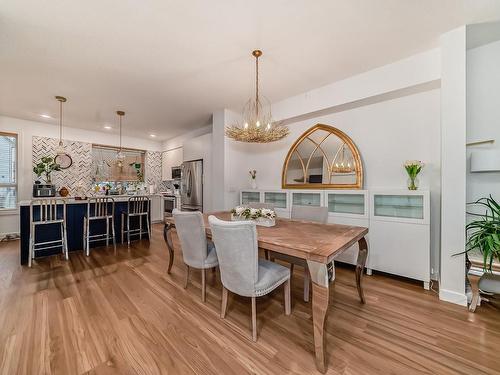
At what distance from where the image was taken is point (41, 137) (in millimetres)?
4773

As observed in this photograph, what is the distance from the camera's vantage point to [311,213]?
8.60 feet

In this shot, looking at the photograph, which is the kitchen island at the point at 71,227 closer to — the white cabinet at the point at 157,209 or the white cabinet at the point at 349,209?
the white cabinet at the point at 157,209

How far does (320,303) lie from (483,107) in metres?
2.80

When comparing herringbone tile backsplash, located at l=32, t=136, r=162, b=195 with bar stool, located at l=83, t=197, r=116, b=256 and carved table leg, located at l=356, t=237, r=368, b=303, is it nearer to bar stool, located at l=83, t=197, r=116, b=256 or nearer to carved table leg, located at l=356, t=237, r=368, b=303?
bar stool, located at l=83, t=197, r=116, b=256

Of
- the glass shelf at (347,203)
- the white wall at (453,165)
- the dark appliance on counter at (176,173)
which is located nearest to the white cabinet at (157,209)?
the dark appliance on counter at (176,173)

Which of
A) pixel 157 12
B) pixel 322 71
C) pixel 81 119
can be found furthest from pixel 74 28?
pixel 81 119

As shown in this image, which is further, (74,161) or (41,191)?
(74,161)

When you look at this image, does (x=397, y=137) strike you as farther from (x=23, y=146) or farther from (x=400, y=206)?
(x=23, y=146)

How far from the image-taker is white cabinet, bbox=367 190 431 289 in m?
2.32

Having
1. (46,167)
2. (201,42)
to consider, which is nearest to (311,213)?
(201,42)

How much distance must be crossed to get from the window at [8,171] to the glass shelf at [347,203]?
6.44m

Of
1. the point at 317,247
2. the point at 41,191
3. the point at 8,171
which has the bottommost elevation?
the point at 317,247

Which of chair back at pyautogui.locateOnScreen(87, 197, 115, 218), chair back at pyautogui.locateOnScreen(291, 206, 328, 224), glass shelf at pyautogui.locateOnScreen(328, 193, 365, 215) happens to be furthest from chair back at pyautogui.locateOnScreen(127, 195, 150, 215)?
glass shelf at pyautogui.locateOnScreen(328, 193, 365, 215)

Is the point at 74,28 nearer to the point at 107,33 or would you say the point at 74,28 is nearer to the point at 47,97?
the point at 107,33
